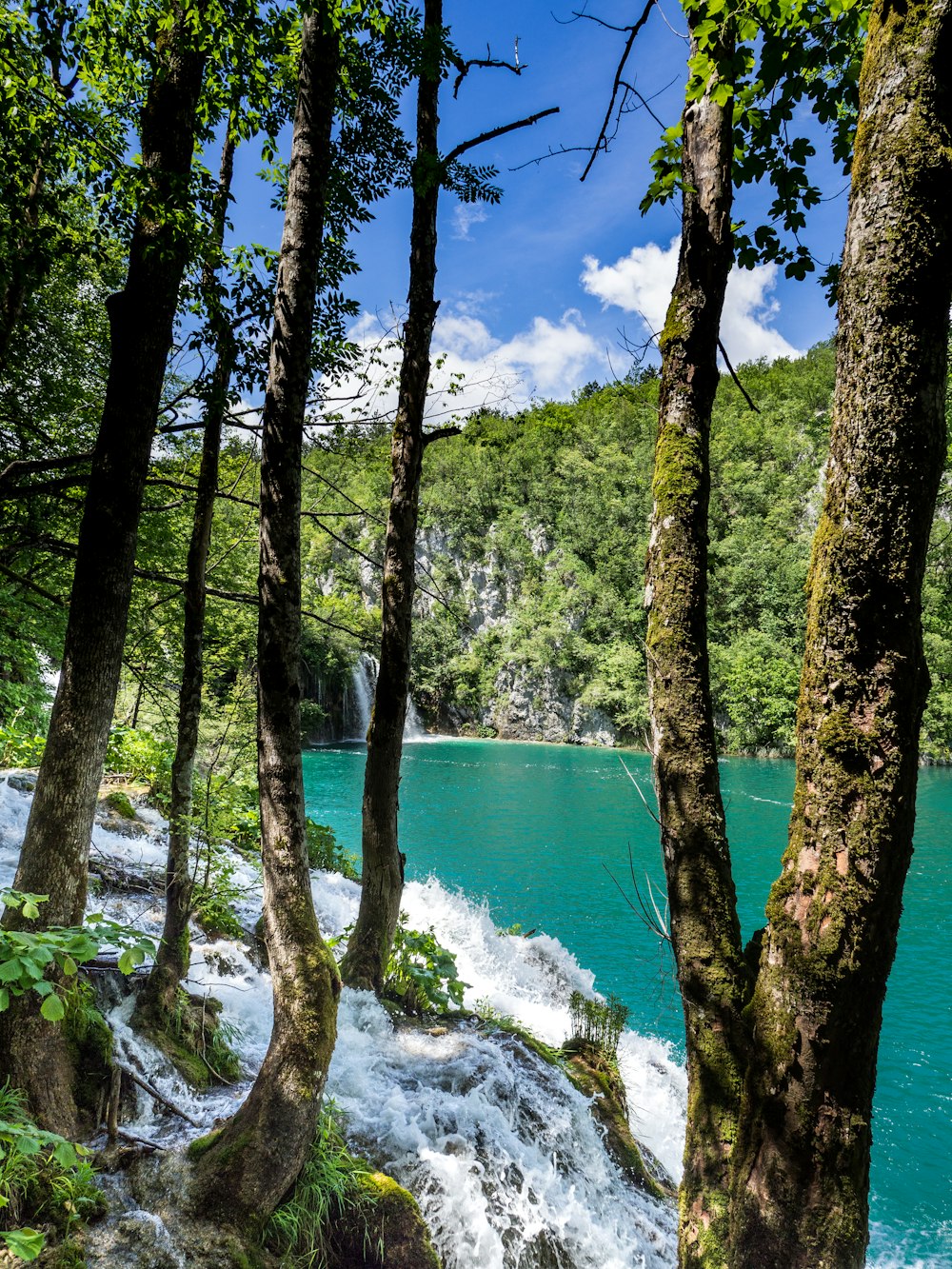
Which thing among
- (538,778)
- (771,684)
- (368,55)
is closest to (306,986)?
(368,55)

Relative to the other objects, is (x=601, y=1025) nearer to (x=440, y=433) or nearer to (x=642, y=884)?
(x=440, y=433)

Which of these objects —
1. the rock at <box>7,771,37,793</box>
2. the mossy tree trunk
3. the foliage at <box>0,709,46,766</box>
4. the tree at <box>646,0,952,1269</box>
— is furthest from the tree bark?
the foliage at <box>0,709,46,766</box>

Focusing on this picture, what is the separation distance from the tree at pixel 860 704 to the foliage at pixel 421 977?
469cm

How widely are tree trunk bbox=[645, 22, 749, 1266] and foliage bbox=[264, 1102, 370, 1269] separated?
1.94 meters

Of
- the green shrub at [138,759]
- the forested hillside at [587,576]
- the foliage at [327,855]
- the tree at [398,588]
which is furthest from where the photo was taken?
the forested hillside at [587,576]

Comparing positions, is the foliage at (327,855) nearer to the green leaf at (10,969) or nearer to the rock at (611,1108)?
the rock at (611,1108)

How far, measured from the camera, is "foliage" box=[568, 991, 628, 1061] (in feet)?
18.7

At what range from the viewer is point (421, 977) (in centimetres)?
584

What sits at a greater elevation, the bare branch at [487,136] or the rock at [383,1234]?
the bare branch at [487,136]

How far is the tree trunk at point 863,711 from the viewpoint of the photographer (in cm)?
147

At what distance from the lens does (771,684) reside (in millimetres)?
38812

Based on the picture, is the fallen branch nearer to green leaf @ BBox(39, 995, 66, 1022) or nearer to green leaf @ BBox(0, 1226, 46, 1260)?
green leaf @ BBox(0, 1226, 46, 1260)

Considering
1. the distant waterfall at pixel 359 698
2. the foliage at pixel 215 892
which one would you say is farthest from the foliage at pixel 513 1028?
the distant waterfall at pixel 359 698

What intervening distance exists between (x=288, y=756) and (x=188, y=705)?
192 cm
